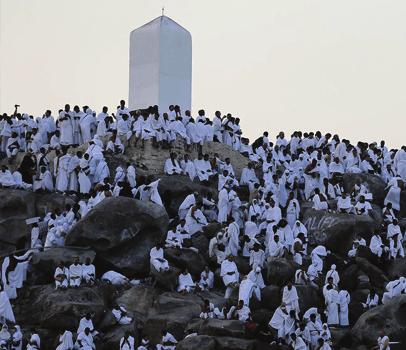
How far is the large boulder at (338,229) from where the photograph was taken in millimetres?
33188

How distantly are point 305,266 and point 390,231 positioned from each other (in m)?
3.47

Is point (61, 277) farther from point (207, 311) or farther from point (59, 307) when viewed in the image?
point (207, 311)

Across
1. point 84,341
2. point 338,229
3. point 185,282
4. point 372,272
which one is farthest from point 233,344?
point 338,229

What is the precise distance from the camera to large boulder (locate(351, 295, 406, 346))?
27.9 metres

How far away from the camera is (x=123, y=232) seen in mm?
31797

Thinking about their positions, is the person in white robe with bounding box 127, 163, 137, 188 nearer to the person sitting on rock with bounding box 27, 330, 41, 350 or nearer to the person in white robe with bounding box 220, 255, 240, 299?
the person in white robe with bounding box 220, 255, 240, 299

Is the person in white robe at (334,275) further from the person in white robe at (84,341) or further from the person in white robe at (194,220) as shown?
the person in white robe at (84,341)

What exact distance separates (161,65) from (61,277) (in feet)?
44.0

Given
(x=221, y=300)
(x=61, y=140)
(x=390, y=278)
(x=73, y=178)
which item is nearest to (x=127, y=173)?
(x=73, y=178)

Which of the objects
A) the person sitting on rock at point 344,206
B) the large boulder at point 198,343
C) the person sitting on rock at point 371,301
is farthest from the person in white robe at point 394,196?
the large boulder at point 198,343

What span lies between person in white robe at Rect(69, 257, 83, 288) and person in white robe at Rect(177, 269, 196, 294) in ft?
8.95

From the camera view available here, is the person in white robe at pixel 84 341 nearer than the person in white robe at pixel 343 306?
Yes

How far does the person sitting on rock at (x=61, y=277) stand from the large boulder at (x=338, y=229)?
25.9 ft

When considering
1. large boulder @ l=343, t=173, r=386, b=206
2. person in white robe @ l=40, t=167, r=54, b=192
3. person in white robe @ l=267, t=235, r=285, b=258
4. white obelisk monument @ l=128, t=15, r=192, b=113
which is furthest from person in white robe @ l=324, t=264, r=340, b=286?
white obelisk monument @ l=128, t=15, r=192, b=113
